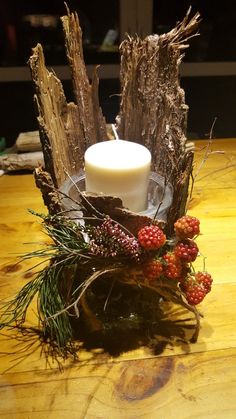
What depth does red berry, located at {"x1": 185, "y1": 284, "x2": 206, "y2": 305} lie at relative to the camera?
609 mm

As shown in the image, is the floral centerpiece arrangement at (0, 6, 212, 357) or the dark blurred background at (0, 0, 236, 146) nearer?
the floral centerpiece arrangement at (0, 6, 212, 357)

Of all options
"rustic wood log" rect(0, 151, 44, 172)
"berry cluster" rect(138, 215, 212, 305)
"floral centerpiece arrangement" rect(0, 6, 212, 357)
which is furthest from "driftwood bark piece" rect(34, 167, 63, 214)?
"rustic wood log" rect(0, 151, 44, 172)

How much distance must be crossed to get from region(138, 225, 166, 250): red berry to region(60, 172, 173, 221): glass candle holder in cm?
4

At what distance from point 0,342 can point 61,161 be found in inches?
10.8

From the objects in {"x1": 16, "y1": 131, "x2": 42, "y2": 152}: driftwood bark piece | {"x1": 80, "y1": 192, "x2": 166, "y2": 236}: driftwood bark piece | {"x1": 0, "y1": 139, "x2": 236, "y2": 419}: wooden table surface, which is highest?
{"x1": 80, "y1": 192, "x2": 166, "y2": 236}: driftwood bark piece

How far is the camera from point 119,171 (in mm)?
655

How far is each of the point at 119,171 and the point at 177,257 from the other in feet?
0.48

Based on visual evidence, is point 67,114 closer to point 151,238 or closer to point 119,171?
point 119,171

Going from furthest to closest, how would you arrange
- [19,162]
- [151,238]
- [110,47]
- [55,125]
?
[110,47]
[19,162]
[55,125]
[151,238]

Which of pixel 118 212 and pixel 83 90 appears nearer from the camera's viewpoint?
pixel 118 212

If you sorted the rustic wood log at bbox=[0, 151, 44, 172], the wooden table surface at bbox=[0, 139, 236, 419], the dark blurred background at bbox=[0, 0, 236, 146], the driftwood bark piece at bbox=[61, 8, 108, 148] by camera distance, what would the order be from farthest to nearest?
the dark blurred background at bbox=[0, 0, 236, 146] < the rustic wood log at bbox=[0, 151, 44, 172] < the driftwood bark piece at bbox=[61, 8, 108, 148] < the wooden table surface at bbox=[0, 139, 236, 419]

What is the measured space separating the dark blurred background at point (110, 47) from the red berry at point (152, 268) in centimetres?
119

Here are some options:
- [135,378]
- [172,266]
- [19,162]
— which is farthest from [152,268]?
[19,162]

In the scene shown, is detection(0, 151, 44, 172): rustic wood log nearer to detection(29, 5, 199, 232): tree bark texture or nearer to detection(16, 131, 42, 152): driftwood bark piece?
detection(16, 131, 42, 152): driftwood bark piece
